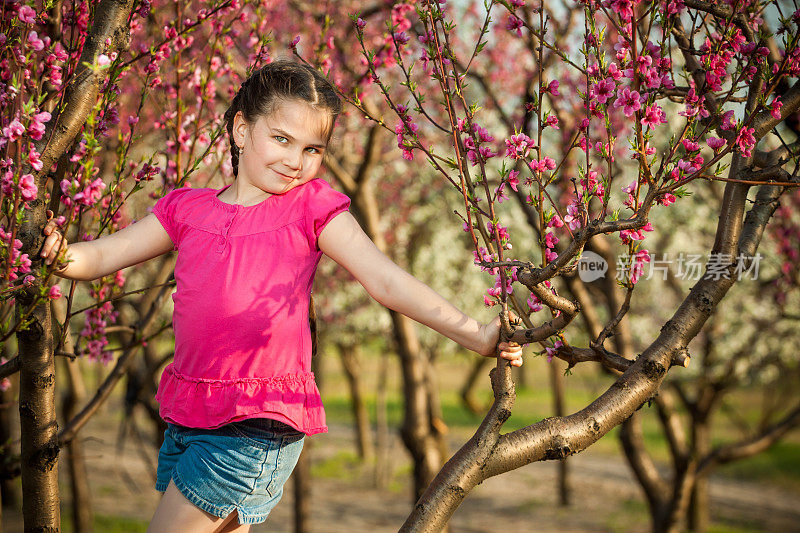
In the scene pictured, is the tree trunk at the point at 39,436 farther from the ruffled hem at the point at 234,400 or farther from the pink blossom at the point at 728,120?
the pink blossom at the point at 728,120

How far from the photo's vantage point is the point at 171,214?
2.25 m

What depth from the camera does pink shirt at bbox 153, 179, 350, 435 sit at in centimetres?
200

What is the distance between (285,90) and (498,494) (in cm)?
1231

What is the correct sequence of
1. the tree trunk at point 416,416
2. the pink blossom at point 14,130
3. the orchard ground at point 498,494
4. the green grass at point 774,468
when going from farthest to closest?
the green grass at point 774,468 → the orchard ground at point 498,494 → the tree trunk at point 416,416 → the pink blossom at point 14,130

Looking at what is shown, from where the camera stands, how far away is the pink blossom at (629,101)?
199 centimetres

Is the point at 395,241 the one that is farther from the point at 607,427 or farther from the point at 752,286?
the point at 607,427

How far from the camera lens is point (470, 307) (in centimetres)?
1595

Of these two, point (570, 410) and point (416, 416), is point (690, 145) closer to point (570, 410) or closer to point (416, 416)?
point (416, 416)

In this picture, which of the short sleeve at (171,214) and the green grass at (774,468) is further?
the green grass at (774,468)

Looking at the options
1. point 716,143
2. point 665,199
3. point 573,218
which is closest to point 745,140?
point 716,143

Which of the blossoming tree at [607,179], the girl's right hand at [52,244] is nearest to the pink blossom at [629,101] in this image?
the blossoming tree at [607,179]

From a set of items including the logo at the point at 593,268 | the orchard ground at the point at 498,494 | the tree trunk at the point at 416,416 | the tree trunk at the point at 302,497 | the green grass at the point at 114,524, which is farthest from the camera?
the orchard ground at the point at 498,494

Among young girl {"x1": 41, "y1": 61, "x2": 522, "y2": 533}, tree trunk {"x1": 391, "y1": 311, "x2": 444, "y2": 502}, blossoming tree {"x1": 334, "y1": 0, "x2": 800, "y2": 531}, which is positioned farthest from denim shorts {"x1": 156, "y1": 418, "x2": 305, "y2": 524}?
tree trunk {"x1": 391, "y1": 311, "x2": 444, "y2": 502}

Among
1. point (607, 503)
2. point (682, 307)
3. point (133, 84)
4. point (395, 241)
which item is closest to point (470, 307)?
point (395, 241)
